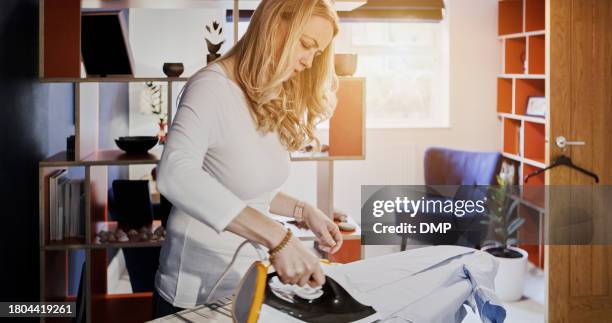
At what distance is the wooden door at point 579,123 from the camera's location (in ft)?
10.8

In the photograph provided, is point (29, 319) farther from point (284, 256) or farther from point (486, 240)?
point (486, 240)

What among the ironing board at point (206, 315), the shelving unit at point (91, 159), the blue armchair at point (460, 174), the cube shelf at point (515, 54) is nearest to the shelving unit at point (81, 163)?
the shelving unit at point (91, 159)

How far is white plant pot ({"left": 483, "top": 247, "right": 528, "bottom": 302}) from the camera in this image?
406 centimetres

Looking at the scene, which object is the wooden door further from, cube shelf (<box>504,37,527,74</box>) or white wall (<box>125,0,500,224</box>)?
white wall (<box>125,0,500,224</box>)

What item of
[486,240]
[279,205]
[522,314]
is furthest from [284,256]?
[486,240]

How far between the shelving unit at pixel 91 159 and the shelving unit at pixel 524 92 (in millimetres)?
2236

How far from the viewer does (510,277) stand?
4074 mm

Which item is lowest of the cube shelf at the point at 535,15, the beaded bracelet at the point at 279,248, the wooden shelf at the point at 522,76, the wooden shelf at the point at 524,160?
the beaded bracelet at the point at 279,248

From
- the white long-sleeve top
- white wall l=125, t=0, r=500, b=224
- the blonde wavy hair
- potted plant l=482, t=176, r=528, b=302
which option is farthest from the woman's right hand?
white wall l=125, t=0, r=500, b=224

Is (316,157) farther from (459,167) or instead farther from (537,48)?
(537,48)

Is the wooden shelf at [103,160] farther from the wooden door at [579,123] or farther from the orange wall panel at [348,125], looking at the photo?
the wooden door at [579,123]

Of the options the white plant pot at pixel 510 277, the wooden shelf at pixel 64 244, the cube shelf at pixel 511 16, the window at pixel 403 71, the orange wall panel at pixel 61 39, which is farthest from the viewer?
the window at pixel 403 71

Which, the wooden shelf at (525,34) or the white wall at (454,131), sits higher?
the wooden shelf at (525,34)

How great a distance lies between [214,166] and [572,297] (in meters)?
2.62
